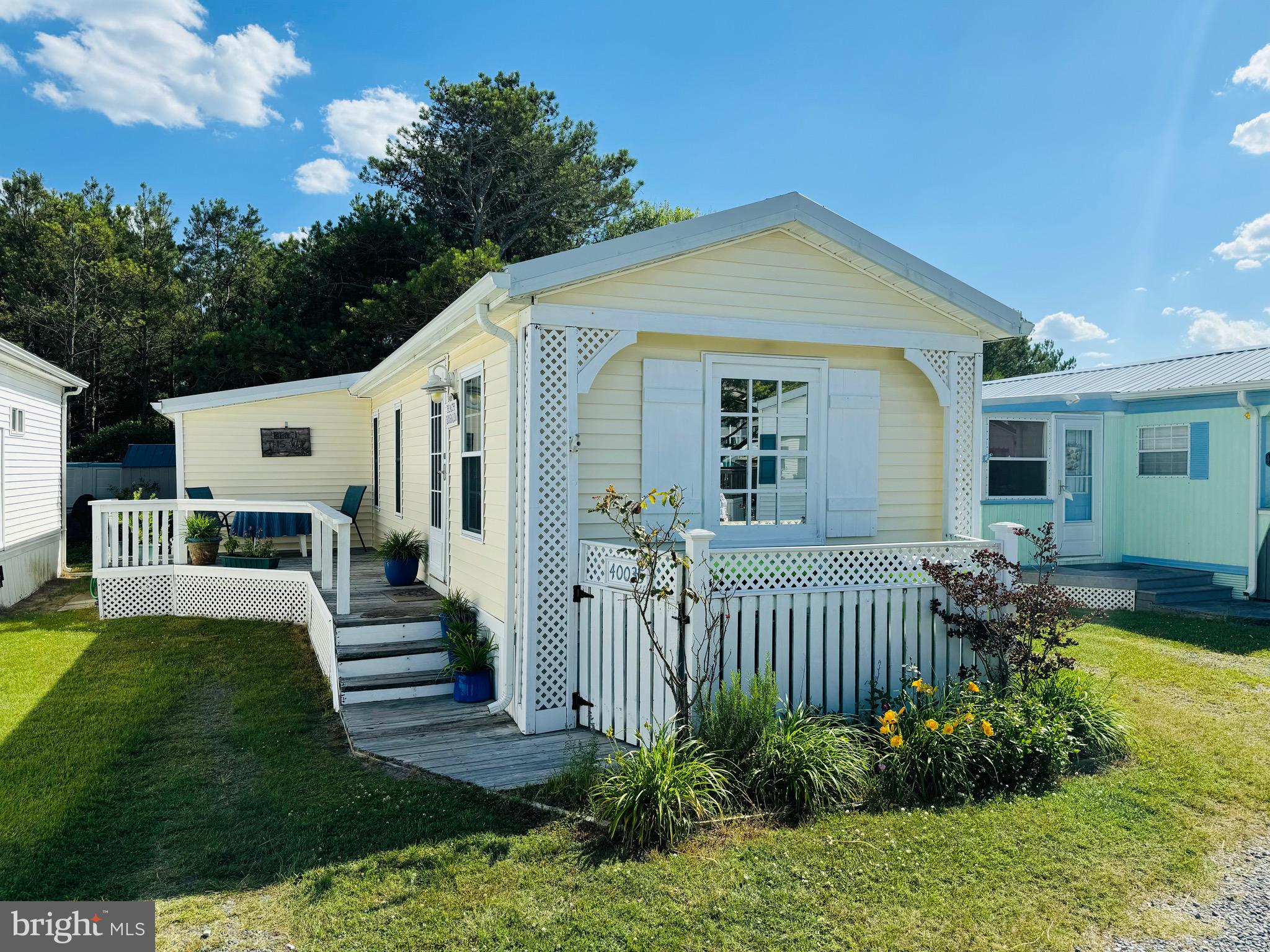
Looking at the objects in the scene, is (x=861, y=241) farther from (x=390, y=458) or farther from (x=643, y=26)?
(x=643, y=26)

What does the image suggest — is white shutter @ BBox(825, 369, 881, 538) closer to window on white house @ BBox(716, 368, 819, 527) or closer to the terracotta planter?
window on white house @ BBox(716, 368, 819, 527)

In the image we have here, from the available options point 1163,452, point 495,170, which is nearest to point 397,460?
point 1163,452

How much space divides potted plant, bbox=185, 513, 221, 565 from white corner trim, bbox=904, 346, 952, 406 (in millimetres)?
8075

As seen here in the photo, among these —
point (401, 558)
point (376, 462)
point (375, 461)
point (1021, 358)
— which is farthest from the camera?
point (1021, 358)

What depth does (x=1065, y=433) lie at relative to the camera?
36.8 ft

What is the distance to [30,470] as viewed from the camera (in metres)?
11.2

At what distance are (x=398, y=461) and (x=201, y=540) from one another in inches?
98.6

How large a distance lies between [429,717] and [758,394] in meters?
3.45

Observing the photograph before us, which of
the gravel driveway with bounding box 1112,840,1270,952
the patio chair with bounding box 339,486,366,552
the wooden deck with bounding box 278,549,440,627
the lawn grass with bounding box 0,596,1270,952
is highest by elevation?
the patio chair with bounding box 339,486,366,552

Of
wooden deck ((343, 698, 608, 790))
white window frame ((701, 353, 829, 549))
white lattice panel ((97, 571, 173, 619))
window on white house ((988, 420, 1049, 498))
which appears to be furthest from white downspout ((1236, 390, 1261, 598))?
white lattice panel ((97, 571, 173, 619))

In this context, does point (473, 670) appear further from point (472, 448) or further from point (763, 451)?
point (763, 451)

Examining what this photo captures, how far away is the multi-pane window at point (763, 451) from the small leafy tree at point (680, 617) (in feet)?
4.30

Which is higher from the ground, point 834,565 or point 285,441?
point 285,441

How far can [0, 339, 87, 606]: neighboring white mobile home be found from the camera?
9.98m
